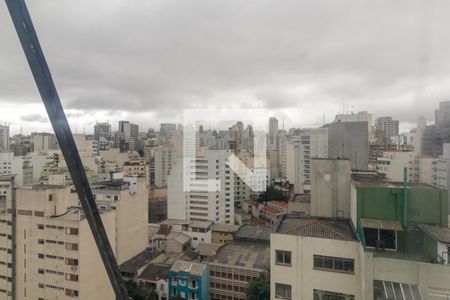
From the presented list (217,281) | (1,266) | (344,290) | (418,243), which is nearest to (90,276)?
(1,266)

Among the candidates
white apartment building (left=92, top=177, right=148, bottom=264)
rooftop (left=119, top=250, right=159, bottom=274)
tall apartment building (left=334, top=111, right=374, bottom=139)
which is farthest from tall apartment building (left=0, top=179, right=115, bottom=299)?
tall apartment building (left=334, top=111, right=374, bottom=139)

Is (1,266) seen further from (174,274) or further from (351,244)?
(351,244)

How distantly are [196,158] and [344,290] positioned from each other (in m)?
7.05

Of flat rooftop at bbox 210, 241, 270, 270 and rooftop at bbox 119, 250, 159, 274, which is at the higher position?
flat rooftop at bbox 210, 241, 270, 270

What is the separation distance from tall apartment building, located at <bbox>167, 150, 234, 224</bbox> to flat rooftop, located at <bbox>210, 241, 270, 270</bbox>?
8.72 ft

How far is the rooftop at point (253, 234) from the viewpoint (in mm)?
6609

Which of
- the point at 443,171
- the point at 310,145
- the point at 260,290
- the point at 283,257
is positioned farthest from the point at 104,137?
the point at 443,171

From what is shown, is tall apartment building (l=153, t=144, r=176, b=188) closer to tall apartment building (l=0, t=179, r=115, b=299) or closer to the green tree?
tall apartment building (l=0, t=179, r=115, b=299)

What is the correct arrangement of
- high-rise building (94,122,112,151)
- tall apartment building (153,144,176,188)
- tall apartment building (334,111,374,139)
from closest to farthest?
tall apartment building (334,111,374,139), tall apartment building (153,144,176,188), high-rise building (94,122,112,151)

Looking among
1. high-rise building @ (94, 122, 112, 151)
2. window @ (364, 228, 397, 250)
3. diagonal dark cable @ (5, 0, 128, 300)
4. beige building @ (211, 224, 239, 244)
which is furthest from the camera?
high-rise building @ (94, 122, 112, 151)

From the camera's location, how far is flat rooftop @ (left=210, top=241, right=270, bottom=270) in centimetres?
529

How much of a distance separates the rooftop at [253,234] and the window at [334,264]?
445 cm

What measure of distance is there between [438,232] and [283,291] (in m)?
1.21

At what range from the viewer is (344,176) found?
2.95 m
